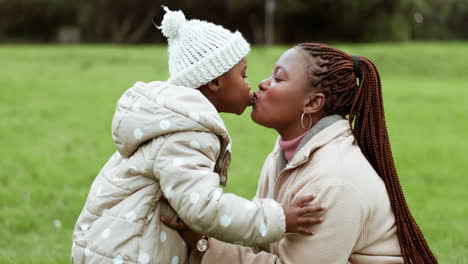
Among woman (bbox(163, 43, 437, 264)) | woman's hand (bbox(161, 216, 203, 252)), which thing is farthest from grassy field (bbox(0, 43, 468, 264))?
woman (bbox(163, 43, 437, 264))

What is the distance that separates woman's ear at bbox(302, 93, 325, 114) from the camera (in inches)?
111

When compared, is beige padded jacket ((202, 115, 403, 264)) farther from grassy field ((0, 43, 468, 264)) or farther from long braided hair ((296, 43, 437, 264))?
grassy field ((0, 43, 468, 264))

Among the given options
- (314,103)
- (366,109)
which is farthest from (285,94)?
(366,109)

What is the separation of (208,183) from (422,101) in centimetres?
1084

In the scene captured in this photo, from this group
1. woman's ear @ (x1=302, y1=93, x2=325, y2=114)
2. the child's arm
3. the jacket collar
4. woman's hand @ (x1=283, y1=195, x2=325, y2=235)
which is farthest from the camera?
woman's ear @ (x1=302, y1=93, x2=325, y2=114)

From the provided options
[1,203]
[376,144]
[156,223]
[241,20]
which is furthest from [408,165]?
[241,20]

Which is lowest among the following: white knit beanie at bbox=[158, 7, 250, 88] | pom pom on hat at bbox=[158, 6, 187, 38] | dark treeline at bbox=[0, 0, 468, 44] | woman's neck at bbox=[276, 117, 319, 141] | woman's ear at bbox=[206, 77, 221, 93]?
dark treeline at bbox=[0, 0, 468, 44]

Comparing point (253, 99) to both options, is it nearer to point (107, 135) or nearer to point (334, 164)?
point (334, 164)

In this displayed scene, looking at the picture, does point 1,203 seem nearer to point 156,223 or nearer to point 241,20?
point 156,223

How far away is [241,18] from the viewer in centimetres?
3956

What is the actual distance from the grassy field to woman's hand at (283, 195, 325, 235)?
2212 mm

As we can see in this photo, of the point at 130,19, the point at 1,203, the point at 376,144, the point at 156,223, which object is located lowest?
the point at 130,19

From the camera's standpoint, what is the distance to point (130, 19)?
4078cm

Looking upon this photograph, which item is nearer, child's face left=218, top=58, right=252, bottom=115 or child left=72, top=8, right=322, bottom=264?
child left=72, top=8, right=322, bottom=264
